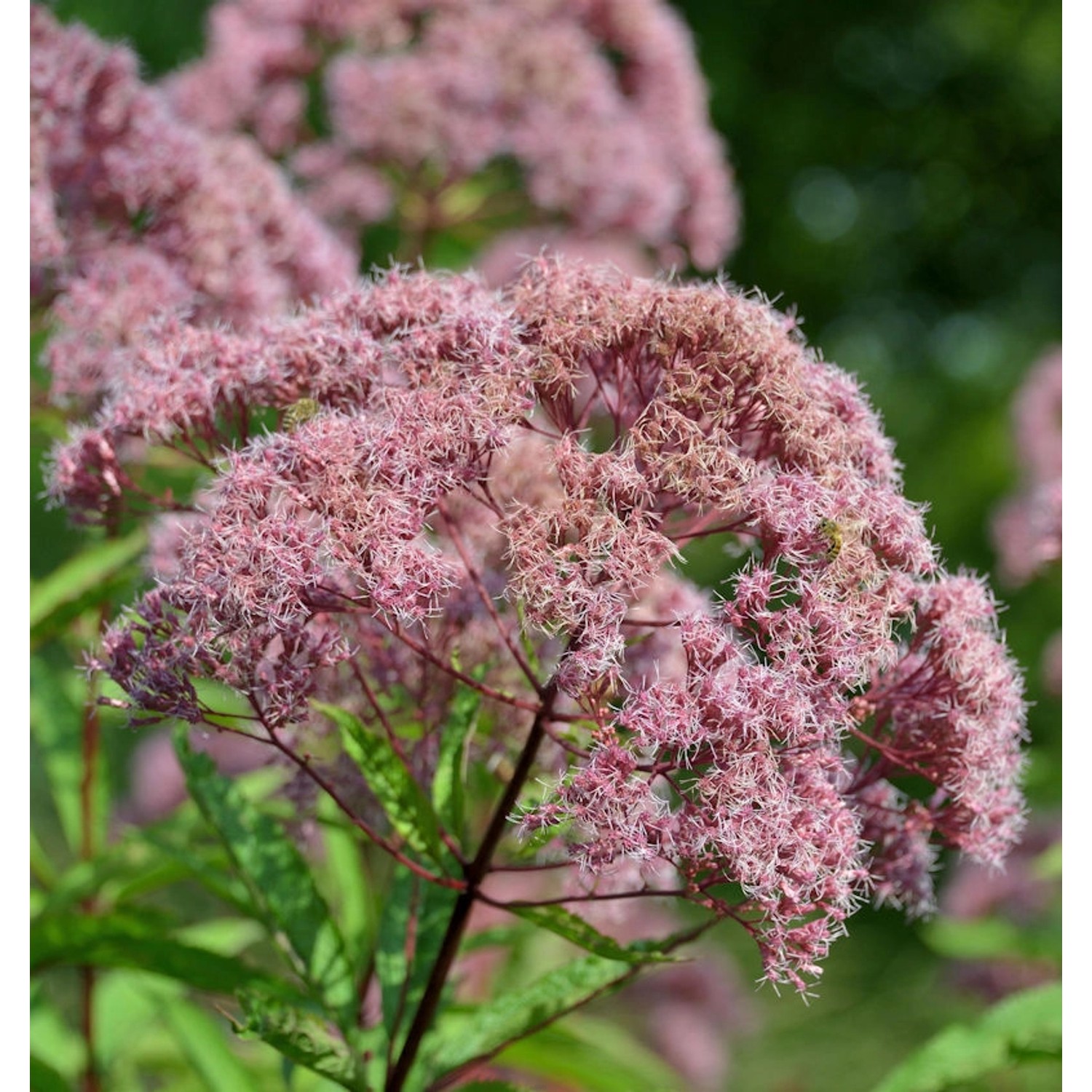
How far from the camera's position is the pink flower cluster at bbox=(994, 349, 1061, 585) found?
8.35ft

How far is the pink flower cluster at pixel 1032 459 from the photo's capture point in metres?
2.54

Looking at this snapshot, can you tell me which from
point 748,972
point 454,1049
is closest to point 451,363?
point 454,1049

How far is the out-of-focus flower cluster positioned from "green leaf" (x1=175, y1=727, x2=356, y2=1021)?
15 centimetres

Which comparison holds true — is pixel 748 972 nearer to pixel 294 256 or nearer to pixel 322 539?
Answer: pixel 294 256

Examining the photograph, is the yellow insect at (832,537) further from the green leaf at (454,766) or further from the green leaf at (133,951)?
the green leaf at (133,951)

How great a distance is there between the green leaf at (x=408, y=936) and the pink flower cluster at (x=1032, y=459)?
4.15 ft

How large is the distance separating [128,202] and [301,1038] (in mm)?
1157

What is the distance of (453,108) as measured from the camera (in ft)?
7.50

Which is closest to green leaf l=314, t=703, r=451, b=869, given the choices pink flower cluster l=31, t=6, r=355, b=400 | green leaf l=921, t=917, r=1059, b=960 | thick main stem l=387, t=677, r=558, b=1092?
thick main stem l=387, t=677, r=558, b=1092

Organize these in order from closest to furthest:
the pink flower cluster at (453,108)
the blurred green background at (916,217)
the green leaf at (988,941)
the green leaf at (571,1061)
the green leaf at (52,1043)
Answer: the green leaf at (571,1061) < the green leaf at (52,1043) < the green leaf at (988,941) < the pink flower cluster at (453,108) < the blurred green background at (916,217)

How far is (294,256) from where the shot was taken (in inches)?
71.2

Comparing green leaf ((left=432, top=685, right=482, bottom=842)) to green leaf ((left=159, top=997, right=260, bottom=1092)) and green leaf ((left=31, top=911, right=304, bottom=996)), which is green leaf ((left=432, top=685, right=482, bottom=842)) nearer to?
green leaf ((left=31, top=911, right=304, bottom=996))

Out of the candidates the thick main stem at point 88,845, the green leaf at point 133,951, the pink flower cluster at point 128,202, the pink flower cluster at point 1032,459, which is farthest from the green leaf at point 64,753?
the pink flower cluster at point 1032,459
